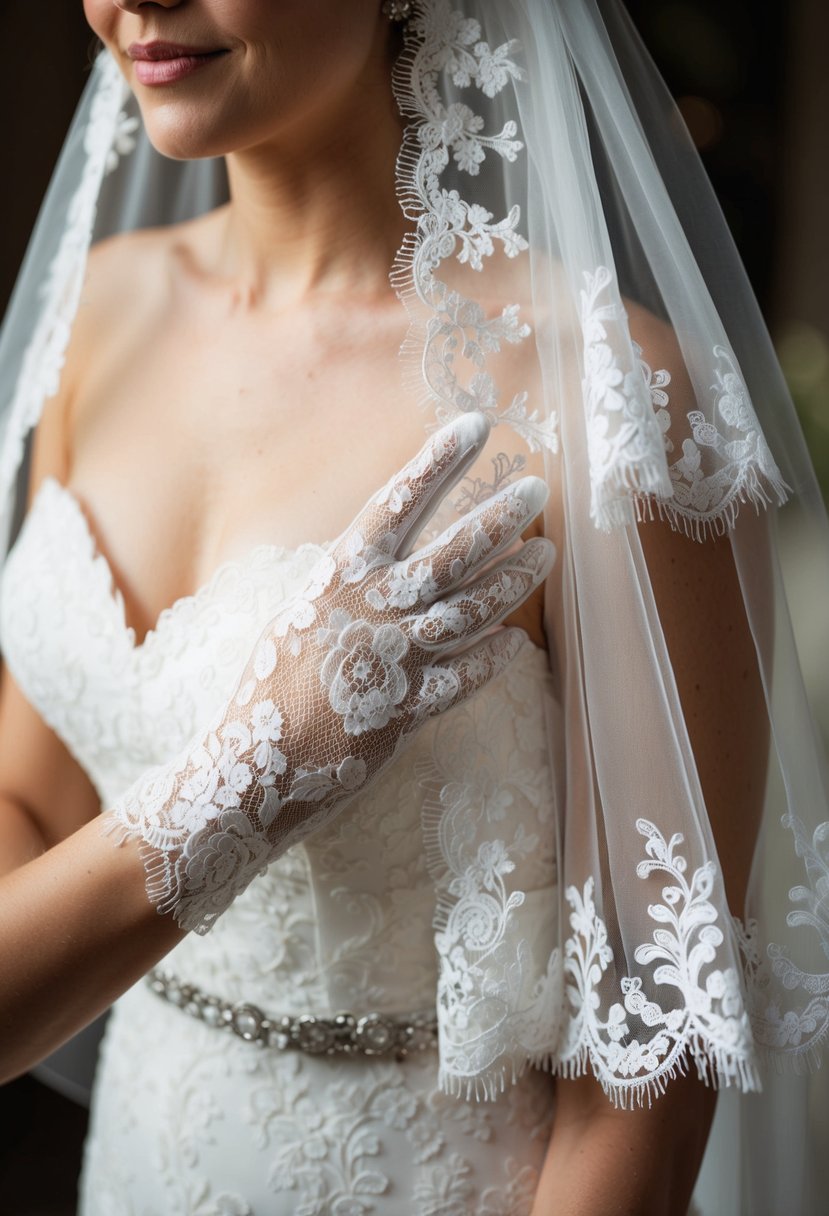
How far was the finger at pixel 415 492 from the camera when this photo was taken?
30.5 inches

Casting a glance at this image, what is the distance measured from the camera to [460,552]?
0.79m

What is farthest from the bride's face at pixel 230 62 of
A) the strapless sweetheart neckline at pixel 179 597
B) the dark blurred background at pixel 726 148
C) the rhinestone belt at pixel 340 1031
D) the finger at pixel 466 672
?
the dark blurred background at pixel 726 148

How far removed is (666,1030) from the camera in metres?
0.80

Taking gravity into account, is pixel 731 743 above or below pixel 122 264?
below

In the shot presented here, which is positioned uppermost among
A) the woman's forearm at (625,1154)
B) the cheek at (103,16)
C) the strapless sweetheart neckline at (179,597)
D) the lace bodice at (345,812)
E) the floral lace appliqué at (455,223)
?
the cheek at (103,16)

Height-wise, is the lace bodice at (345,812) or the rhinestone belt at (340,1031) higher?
the lace bodice at (345,812)

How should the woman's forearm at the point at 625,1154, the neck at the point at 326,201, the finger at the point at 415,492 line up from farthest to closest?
1. the neck at the point at 326,201
2. the woman's forearm at the point at 625,1154
3. the finger at the point at 415,492

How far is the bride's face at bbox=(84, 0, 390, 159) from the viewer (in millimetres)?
892

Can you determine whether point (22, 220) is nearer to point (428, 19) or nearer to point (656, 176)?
point (428, 19)

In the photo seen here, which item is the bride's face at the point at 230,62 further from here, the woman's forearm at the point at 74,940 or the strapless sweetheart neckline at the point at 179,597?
the woman's forearm at the point at 74,940

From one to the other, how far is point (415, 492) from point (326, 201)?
0.41 meters

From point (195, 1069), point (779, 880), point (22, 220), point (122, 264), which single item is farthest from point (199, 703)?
point (22, 220)

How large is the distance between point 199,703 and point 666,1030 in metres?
0.44

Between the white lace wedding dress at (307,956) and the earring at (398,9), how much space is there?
1.57 feet
